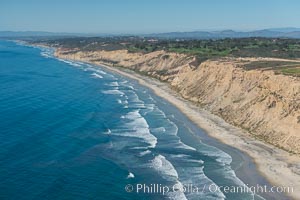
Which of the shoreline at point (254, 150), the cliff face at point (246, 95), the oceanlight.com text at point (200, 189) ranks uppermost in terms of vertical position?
the cliff face at point (246, 95)

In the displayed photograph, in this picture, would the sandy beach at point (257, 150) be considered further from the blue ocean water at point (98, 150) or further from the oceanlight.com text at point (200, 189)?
the blue ocean water at point (98, 150)

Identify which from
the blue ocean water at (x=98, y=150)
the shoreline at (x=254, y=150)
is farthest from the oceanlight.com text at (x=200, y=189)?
the shoreline at (x=254, y=150)

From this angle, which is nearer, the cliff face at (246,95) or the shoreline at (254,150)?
the shoreline at (254,150)

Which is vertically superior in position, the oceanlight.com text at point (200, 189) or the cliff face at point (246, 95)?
the cliff face at point (246, 95)

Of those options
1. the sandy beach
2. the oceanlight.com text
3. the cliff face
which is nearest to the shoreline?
the sandy beach

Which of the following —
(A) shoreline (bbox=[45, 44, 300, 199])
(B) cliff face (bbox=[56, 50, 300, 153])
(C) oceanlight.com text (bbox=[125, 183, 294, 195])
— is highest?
(B) cliff face (bbox=[56, 50, 300, 153])

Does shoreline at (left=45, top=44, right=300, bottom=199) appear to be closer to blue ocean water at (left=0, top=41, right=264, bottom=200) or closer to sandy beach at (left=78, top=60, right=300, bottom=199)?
sandy beach at (left=78, top=60, right=300, bottom=199)

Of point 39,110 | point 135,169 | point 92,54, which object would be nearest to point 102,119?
point 39,110
